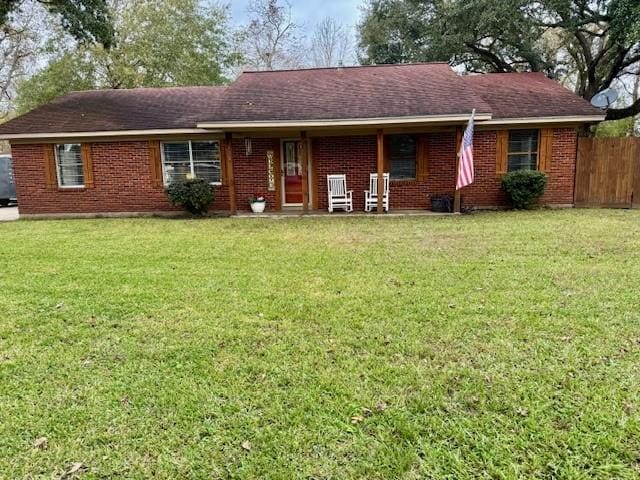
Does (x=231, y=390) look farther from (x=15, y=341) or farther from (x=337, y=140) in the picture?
(x=337, y=140)

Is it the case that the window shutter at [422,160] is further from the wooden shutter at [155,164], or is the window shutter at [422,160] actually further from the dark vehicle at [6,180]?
the dark vehicle at [6,180]

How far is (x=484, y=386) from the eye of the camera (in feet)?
9.40

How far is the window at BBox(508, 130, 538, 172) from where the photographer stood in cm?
1192

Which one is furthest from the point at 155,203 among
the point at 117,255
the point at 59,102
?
the point at 117,255

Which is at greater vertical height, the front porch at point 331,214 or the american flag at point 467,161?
the american flag at point 467,161

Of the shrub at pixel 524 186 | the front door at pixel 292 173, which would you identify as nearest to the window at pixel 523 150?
the shrub at pixel 524 186

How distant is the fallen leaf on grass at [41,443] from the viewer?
94.2 inches

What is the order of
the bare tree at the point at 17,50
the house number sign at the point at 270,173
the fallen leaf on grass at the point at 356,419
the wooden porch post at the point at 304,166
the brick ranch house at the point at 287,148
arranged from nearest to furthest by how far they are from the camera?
1. the fallen leaf on grass at the point at 356,419
2. the wooden porch post at the point at 304,166
3. the brick ranch house at the point at 287,148
4. the house number sign at the point at 270,173
5. the bare tree at the point at 17,50

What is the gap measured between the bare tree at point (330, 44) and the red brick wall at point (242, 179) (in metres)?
17.1

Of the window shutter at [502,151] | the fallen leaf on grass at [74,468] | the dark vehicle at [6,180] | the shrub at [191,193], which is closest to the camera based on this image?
the fallen leaf on grass at [74,468]

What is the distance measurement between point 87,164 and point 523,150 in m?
12.1

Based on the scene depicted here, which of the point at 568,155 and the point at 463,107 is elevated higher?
the point at 463,107

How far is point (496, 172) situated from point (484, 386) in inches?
406

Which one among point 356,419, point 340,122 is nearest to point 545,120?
point 340,122
